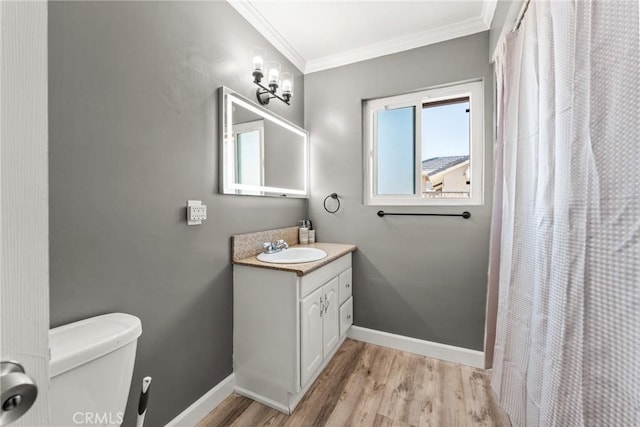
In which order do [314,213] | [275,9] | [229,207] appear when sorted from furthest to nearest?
1. [314,213]
2. [275,9]
3. [229,207]

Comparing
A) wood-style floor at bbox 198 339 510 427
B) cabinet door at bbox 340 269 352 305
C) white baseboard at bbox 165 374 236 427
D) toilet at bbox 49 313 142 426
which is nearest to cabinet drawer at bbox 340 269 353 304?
cabinet door at bbox 340 269 352 305

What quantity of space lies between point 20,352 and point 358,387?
181cm

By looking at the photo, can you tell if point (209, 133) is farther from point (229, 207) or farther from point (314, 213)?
point (314, 213)

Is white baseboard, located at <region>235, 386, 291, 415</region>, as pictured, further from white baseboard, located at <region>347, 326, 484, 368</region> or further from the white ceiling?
the white ceiling

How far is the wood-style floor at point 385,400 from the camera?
1.46m

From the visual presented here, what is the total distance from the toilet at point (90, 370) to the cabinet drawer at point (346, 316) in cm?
145

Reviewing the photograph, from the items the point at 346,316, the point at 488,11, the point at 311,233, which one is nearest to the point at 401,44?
the point at 488,11

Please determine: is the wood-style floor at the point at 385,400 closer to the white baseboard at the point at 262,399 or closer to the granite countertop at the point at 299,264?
the white baseboard at the point at 262,399

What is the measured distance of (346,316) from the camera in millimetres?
2168

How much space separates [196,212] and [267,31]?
148 centimetres

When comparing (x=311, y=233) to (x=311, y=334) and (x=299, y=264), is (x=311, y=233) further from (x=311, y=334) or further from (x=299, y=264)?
(x=311, y=334)

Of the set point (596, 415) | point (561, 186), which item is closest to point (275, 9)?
point (561, 186)

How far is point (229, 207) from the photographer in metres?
1.65

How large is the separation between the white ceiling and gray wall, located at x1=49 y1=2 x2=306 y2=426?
29 centimetres
